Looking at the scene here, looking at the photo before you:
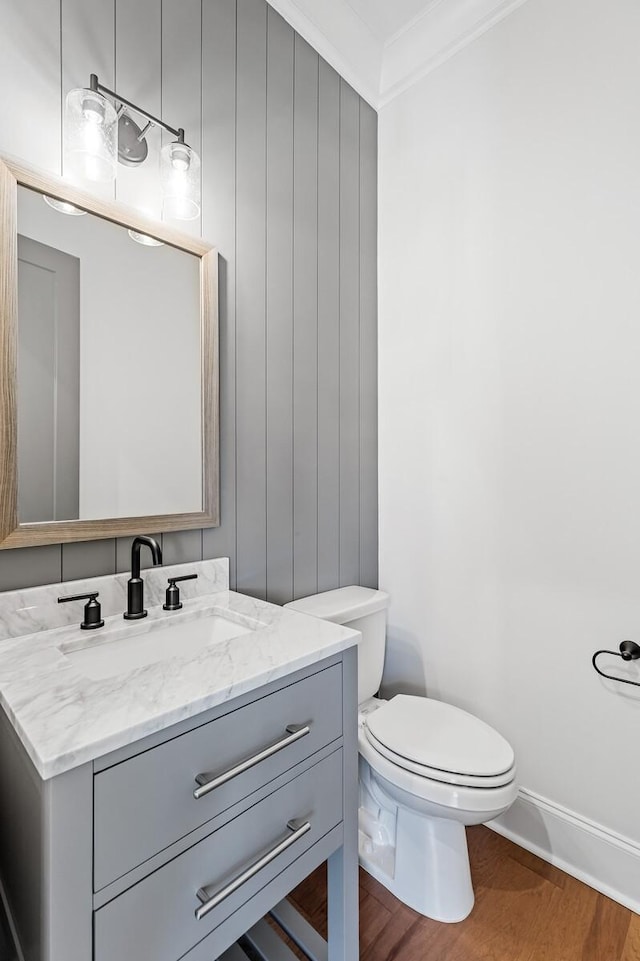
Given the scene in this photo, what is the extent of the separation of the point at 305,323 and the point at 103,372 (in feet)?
2.55

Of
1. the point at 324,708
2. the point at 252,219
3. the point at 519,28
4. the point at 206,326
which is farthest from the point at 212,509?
the point at 519,28

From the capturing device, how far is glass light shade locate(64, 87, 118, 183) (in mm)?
1104

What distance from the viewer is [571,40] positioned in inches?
58.2

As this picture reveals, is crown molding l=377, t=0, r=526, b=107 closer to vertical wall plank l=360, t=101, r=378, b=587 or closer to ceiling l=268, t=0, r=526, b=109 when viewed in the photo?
ceiling l=268, t=0, r=526, b=109

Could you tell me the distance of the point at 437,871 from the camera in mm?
1317

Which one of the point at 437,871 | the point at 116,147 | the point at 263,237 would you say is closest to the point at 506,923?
the point at 437,871

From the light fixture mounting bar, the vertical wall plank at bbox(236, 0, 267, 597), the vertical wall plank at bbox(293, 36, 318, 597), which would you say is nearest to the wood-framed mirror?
the vertical wall plank at bbox(236, 0, 267, 597)

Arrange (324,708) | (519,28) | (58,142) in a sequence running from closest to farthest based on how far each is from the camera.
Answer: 1. (324,708)
2. (58,142)
3. (519,28)

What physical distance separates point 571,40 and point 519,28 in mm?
219

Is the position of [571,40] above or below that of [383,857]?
above

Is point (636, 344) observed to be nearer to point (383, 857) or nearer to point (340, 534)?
point (340, 534)

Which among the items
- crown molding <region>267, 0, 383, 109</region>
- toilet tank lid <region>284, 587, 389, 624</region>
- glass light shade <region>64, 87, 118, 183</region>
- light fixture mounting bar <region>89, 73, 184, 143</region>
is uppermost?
crown molding <region>267, 0, 383, 109</region>

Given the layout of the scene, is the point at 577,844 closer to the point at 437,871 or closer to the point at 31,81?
the point at 437,871

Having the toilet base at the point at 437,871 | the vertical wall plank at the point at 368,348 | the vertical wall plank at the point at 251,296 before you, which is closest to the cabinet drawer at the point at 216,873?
the toilet base at the point at 437,871
